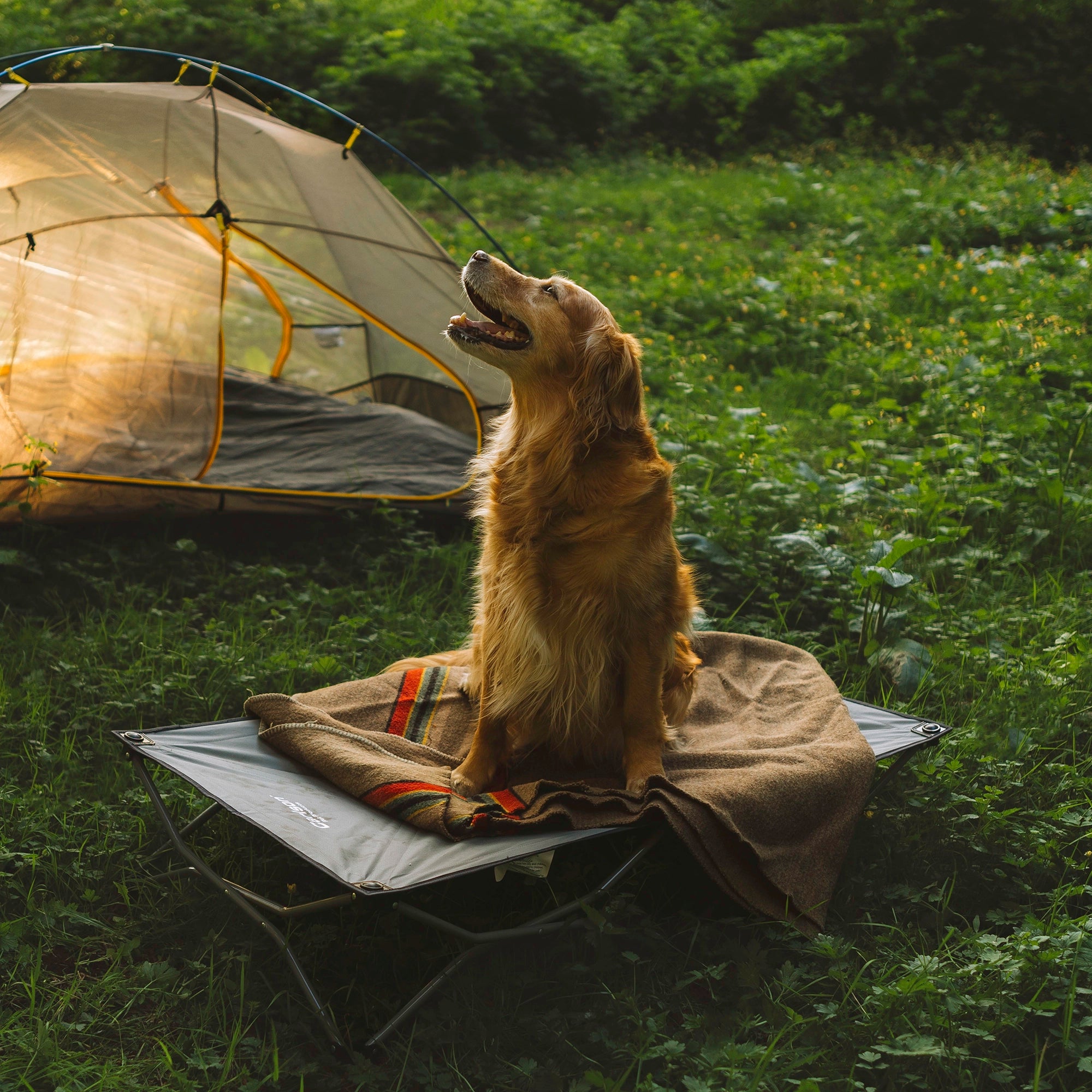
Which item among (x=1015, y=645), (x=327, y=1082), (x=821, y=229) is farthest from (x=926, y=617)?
(x=821, y=229)

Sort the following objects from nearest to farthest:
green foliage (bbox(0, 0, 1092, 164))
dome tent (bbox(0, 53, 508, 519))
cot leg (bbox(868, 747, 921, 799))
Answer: cot leg (bbox(868, 747, 921, 799)), dome tent (bbox(0, 53, 508, 519)), green foliage (bbox(0, 0, 1092, 164))

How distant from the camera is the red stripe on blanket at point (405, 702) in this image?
283 centimetres

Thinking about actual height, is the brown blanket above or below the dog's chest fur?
below

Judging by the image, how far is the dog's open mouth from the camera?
256cm

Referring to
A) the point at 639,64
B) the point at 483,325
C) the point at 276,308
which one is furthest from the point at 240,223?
the point at 639,64

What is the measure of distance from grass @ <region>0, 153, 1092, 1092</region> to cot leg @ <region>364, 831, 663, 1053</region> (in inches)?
2.5

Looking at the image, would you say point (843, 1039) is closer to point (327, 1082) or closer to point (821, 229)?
point (327, 1082)

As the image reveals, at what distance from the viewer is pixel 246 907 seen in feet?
7.00

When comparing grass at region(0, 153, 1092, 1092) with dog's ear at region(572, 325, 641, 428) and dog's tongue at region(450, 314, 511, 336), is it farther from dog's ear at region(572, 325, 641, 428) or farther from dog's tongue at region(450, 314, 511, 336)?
dog's tongue at region(450, 314, 511, 336)

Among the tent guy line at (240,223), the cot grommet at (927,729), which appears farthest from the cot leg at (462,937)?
the tent guy line at (240,223)

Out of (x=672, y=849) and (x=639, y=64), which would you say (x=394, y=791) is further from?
(x=639, y=64)

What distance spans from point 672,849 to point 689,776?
0.63ft

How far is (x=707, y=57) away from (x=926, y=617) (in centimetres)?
1361

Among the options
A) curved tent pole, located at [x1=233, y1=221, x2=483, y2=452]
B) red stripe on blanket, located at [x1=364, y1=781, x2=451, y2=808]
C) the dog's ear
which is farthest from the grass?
the dog's ear
